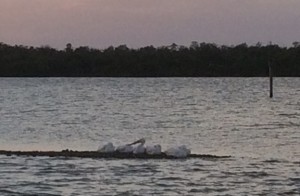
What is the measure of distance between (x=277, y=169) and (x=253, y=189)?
4084 mm

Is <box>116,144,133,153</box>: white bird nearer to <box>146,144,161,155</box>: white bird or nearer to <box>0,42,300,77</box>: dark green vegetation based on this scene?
<box>146,144,161,155</box>: white bird

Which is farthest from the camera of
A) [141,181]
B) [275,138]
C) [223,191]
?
[275,138]

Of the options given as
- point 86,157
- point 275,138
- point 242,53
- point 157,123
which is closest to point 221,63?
point 242,53

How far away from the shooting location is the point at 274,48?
158 metres

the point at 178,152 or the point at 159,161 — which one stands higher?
the point at 178,152

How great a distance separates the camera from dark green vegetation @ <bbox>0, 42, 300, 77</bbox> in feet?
518

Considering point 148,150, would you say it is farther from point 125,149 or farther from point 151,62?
point 151,62

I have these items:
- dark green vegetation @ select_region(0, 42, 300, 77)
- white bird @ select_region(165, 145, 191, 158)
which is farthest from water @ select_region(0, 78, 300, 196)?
dark green vegetation @ select_region(0, 42, 300, 77)

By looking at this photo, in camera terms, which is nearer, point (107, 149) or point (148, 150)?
point (148, 150)

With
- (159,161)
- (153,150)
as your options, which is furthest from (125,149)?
(159,161)

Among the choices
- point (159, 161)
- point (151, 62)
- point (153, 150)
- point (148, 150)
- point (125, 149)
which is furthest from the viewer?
point (151, 62)

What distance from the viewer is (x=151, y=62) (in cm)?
16338

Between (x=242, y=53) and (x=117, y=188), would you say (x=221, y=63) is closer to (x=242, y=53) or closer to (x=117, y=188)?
(x=242, y=53)

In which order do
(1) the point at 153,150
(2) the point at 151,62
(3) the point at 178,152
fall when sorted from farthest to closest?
(2) the point at 151,62, (1) the point at 153,150, (3) the point at 178,152
